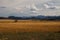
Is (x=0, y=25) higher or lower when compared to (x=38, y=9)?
lower

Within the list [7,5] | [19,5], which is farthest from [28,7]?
[7,5]

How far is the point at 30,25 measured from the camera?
1.03m

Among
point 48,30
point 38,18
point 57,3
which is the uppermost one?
point 57,3

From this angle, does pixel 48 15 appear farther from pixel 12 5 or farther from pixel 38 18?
pixel 12 5

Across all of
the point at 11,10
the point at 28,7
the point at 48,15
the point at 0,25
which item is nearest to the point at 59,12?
the point at 48,15

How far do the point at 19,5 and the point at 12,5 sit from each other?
62mm

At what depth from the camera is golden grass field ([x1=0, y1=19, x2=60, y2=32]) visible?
3.37ft

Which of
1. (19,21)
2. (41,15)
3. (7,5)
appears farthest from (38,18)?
(7,5)

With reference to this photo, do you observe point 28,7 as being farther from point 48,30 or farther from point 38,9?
point 48,30

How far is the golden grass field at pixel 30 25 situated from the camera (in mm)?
1027

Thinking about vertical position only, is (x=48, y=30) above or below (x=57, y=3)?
below

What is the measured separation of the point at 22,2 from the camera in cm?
112

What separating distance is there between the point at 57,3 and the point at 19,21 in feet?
1.26

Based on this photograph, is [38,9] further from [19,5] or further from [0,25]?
[0,25]
